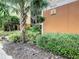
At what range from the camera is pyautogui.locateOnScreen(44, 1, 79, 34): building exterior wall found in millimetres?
10506

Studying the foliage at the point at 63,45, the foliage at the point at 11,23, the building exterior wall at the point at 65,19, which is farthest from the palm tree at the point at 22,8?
the foliage at the point at 11,23

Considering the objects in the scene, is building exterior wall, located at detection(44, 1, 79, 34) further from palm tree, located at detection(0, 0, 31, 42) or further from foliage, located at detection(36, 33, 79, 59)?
foliage, located at detection(36, 33, 79, 59)

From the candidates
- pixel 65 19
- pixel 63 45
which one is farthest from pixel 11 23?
pixel 63 45

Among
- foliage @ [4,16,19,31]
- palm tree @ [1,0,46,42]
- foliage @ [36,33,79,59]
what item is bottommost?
foliage @ [36,33,79,59]

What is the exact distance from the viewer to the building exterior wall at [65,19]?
34.5ft

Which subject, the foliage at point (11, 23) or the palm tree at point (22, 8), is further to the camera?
the foliage at point (11, 23)

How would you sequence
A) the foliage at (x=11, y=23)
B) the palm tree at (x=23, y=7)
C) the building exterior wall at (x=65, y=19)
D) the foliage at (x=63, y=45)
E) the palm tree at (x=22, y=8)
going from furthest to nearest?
the foliage at (x=11, y=23) → the palm tree at (x=22, y=8) → the building exterior wall at (x=65, y=19) → the palm tree at (x=23, y=7) → the foliage at (x=63, y=45)

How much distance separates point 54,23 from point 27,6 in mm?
3143

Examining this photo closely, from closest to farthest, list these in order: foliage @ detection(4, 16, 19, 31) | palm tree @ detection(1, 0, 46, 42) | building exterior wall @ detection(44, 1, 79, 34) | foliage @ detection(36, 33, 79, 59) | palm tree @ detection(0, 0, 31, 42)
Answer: foliage @ detection(36, 33, 79, 59) → palm tree @ detection(1, 0, 46, 42) → building exterior wall @ detection(44, 1, 79, 34) → palm tree @ detection(0, 0, 31, 42) → foliage @ detection(4, 16, 19, 31)

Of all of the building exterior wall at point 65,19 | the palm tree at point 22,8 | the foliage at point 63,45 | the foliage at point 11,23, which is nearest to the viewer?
the foliage at point 63,45

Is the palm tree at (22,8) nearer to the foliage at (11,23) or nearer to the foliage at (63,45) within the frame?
the foliage at (63,45)

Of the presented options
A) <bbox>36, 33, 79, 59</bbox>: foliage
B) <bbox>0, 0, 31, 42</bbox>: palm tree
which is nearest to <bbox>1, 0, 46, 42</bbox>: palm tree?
<bbox>0, 0, 31, 42</bbox>: palm tree

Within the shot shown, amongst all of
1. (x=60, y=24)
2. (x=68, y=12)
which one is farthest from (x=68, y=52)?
(x=60, y=24)

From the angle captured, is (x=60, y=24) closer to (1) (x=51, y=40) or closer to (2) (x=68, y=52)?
(1) (x=51, y=40)
